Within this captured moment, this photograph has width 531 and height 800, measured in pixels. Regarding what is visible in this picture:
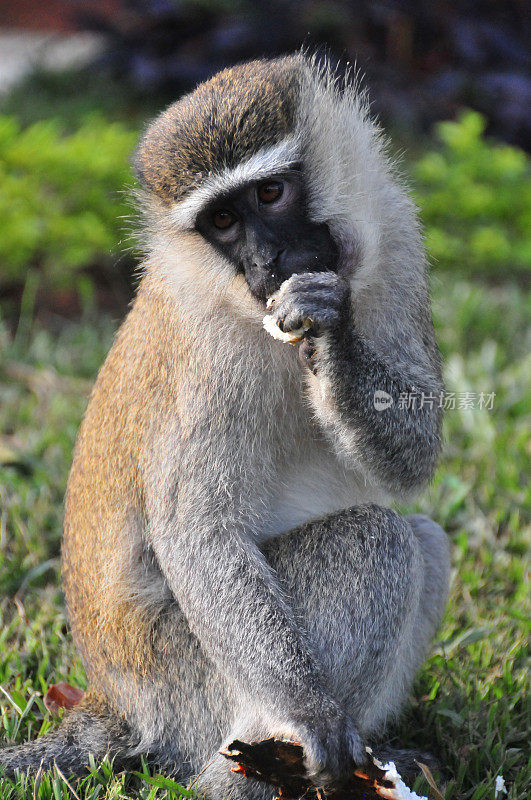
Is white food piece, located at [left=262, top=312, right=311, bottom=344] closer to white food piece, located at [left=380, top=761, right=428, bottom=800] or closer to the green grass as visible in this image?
white food piece, located at [left=380, top=761, right=428, bottom=800]

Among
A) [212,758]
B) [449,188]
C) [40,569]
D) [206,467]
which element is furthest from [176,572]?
[449,188]

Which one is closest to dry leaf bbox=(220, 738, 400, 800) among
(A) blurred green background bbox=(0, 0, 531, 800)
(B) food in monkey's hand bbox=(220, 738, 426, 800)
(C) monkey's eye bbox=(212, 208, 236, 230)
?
(B) food in monkey's hand bbox=(220, 738, 426, 800)

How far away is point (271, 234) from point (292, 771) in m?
1.53

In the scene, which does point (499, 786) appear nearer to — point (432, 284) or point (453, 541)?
point (453, 541)

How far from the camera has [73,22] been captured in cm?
1003

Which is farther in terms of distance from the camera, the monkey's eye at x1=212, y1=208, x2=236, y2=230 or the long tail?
the long tail

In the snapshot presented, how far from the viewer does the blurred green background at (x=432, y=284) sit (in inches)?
132

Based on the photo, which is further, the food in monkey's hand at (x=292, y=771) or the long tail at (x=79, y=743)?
the long tail at (x=79, y=743)

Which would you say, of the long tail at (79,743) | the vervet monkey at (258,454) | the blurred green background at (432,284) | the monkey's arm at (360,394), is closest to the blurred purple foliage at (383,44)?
the blurred green background at (432,284)

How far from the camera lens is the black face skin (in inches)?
103

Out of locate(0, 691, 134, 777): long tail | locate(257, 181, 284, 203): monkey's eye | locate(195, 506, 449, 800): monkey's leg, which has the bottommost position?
locate(0, 691, 134, 777): long tail

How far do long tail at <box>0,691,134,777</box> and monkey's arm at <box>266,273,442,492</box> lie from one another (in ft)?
3.91

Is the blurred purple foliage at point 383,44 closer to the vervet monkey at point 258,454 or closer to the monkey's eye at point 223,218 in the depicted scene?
the vervet monkey at point 258,454

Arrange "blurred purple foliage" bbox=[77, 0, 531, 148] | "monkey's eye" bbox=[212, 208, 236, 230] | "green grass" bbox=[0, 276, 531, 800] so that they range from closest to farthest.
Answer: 1. "monkey's eye" bbox=[212, 208, 236, 230]
2. "green grass" bbox=[0, 276, 531, 800]
3. "blurred purple foliage" bbox=[77, 0, 531, 148]
